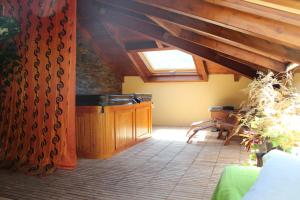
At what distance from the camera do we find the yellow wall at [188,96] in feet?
22.9

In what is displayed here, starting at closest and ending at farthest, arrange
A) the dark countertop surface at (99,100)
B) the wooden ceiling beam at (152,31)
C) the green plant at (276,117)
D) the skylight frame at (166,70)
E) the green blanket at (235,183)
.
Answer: the green blanket at (235,183), the green plant at (276,117), the dark countertop surface at (99,100), the wooden ceiling beam at (152,31), the skylight frame at (166,70)

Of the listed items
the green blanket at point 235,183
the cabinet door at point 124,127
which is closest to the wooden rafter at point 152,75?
the cabinet door at point 124,127

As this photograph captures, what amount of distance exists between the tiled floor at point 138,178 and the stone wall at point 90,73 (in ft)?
8.68

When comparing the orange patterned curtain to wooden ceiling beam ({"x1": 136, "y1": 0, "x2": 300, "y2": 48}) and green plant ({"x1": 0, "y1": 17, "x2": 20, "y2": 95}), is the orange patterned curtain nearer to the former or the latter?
green plant ({"x1": 0, "y1": 17, "x2": 20, "y2": 95})

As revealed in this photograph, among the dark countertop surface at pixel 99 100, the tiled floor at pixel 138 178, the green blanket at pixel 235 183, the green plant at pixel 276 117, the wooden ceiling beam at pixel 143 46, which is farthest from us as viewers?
the wooden ceiling beam at pixel 143 46

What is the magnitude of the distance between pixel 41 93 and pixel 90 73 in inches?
121

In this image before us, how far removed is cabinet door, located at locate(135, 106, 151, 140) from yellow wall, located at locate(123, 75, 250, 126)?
6.23 ft

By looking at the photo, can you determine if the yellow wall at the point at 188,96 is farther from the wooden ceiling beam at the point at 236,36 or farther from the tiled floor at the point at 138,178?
the wooden ceiling beam at the point at 236,36

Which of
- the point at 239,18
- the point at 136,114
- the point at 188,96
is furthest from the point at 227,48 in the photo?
the point at 188,96

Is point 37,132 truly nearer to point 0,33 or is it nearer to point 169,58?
point 0,33

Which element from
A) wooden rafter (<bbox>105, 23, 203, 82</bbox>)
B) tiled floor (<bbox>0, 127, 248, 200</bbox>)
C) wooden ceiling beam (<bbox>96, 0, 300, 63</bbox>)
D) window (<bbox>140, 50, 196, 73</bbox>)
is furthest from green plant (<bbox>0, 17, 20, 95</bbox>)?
window (<bbox>140, 50, 196, 73</bbox>)

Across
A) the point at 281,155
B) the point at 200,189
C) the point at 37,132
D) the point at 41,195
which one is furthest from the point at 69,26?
the point at 281,155

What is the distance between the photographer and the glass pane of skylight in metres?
Result: 6.62

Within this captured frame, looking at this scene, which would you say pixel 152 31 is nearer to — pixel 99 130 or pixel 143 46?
pixel 143 46
